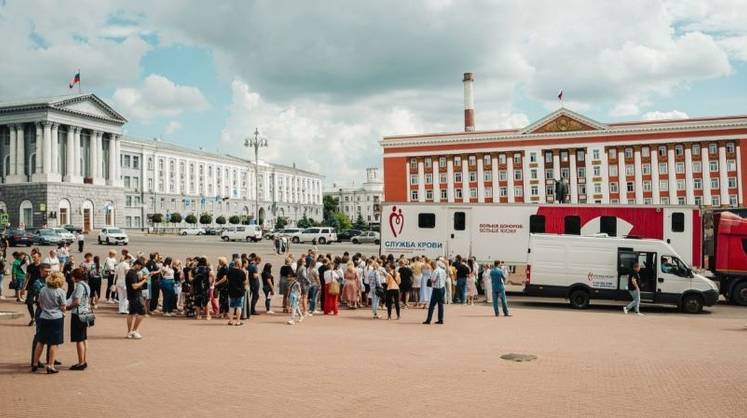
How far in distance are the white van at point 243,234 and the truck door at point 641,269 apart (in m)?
46.0

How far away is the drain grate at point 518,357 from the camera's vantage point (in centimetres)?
1194

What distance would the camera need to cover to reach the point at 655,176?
261 ft

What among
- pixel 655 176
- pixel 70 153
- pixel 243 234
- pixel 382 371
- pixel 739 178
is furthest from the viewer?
pixel 70 153

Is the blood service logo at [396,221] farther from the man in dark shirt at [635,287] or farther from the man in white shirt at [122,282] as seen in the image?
the man in white shirt at [122,282]

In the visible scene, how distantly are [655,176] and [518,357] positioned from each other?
76040 millimetres

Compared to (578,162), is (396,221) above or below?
below

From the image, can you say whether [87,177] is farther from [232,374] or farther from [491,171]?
[232,374]

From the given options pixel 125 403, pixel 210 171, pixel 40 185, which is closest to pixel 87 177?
pixel 40 185

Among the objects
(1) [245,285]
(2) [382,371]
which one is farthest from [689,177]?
(2) [382,371]

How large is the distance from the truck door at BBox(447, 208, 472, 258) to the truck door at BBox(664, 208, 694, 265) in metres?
8.42

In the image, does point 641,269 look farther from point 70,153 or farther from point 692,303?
point 70,153

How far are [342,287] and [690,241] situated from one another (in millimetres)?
15540

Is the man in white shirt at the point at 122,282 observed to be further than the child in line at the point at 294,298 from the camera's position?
Yes

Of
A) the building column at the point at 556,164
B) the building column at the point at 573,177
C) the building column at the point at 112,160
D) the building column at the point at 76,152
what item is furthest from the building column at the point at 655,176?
the building column at the point at 76,152
